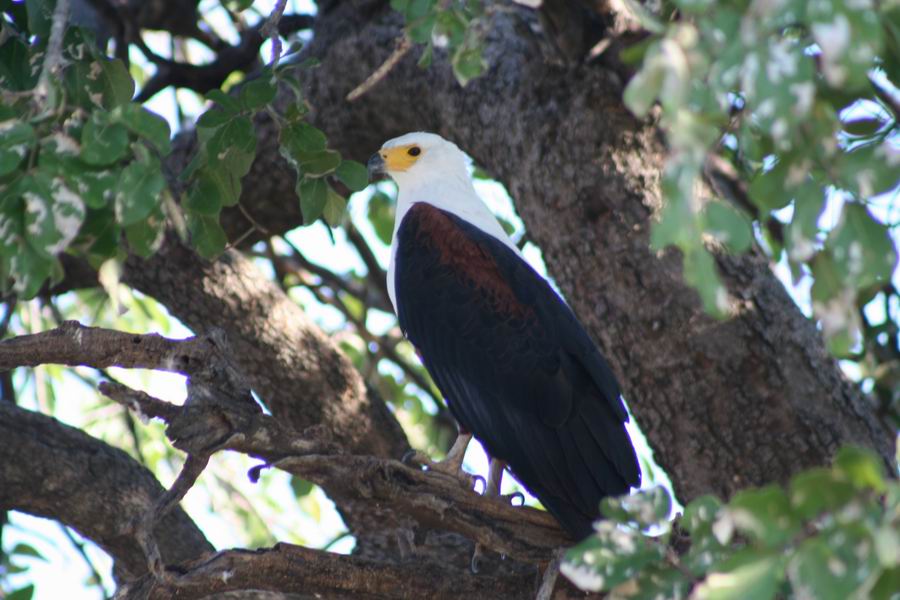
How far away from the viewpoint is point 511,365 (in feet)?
12.4

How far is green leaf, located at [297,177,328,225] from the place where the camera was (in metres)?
3.25

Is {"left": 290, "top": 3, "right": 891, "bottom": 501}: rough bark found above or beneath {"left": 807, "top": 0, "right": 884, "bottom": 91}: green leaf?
above

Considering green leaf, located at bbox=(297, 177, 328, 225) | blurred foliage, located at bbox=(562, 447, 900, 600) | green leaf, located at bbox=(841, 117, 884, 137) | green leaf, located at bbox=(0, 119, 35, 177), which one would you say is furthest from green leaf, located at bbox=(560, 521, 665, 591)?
green leaf, located at bbox=(297, 177, 328, 225)

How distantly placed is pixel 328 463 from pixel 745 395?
1400 mm

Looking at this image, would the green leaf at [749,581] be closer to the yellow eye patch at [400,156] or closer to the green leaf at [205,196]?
the green leaf at [205,196]

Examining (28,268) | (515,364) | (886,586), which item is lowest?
(886,586)

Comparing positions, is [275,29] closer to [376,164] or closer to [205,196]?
[205,196]

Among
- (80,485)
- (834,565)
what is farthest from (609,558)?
(80,485)

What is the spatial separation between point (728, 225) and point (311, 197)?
1664mm

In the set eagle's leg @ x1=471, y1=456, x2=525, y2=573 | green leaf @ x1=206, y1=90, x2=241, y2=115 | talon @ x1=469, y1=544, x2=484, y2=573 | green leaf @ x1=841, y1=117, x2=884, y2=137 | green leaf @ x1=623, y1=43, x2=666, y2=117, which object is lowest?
green leaf @ x1=623, y1=43, x2=666, y2=117

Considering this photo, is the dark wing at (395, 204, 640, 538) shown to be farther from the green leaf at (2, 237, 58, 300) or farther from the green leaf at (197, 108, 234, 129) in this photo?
the green leaf at (2, 237, 58, 300)

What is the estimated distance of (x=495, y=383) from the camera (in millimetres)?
3820

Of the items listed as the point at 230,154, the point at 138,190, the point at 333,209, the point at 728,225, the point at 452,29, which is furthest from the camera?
the point at 333,209

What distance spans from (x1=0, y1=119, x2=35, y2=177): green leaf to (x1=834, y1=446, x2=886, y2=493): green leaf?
5.22ft
